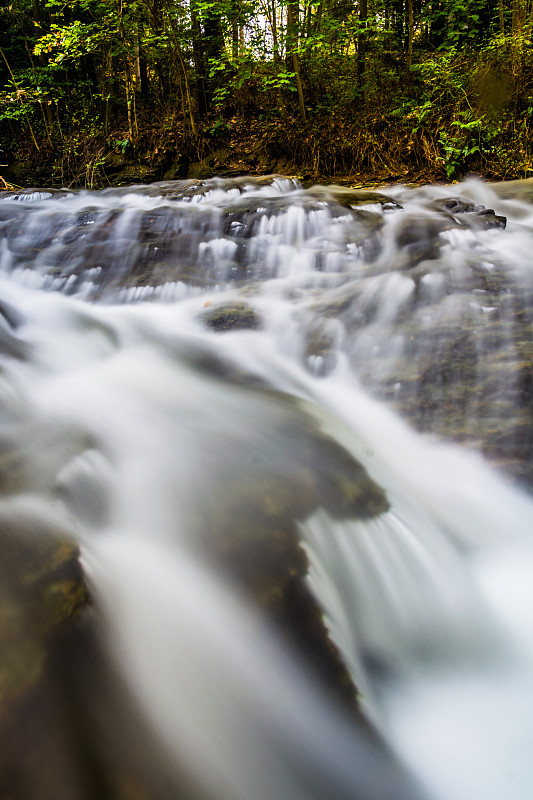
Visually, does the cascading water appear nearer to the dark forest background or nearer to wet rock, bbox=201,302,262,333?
wet rock, bbox=201,302,262,333

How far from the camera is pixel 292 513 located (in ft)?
6.72

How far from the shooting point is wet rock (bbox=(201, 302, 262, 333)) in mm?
4203

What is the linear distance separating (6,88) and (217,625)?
1290 centimetres

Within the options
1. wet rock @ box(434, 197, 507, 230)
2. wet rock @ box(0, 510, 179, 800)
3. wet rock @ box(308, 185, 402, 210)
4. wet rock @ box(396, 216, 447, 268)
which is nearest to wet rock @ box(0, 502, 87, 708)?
wet rock @ box(0, 510, 179, 800)

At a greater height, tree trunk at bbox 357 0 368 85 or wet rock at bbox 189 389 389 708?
tree trunk at bbox 357 0 368 85

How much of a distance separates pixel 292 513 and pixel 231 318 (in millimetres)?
2557

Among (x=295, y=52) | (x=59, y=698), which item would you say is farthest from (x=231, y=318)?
(x=295, y=52)

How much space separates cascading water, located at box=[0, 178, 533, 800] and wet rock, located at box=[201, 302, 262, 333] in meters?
0.03

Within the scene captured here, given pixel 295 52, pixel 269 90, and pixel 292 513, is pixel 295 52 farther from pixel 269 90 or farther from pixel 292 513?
pixel 292 513

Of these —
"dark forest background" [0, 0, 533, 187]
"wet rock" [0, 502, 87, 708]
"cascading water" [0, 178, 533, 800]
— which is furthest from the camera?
"dark forest background" [0, 0, 533, 187]

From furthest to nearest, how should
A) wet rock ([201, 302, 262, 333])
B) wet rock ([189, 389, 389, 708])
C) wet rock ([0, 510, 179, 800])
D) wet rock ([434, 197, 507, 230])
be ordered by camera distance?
wet rock ([434, 197, 507, 230]) → wet rock ([201, 302, 262, 333]) → wet rock ([189, 389, 389, 708]) → wet rock ([0, 510, 179, 800])

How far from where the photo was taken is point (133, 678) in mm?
1424

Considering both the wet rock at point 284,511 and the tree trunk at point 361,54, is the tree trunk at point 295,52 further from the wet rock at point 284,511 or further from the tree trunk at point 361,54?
the wet rock at point 284,511

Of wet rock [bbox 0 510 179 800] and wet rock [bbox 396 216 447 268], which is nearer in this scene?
wet rock [bbox 0 510 179 800]
